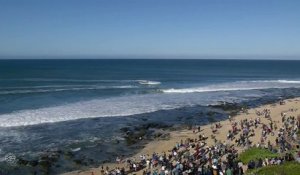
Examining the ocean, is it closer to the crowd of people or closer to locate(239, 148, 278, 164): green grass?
the crowd of people

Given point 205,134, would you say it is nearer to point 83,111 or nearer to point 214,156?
point 214,156

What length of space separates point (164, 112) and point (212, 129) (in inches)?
426

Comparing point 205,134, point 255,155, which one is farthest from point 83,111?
point 255,155

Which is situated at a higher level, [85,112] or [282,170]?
[282,170]

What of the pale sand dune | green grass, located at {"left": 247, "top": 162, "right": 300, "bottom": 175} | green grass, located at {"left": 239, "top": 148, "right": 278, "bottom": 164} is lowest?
the pale sand dune

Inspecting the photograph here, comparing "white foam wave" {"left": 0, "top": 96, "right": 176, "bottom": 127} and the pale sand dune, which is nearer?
the pale sand dune

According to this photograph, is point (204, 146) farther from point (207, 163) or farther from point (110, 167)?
point (110, 167)

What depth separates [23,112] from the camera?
45.6m

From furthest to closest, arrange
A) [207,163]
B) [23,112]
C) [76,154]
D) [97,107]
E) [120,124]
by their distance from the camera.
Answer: [97,107]
[23,112]
[120,124]
[76,154]
[207,163]

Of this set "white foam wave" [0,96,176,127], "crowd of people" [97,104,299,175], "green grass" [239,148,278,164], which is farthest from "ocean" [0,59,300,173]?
"green grass" [239,148,278,164]

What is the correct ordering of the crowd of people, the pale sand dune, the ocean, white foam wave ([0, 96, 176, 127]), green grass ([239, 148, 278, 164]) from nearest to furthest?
the crowd of people, green grass ([239, 148, 278, 164]), the pale sand dune, the ocean, white foam wave ([0, 96, 176, 127])

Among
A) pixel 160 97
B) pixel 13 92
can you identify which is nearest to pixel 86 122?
pixel 160 97

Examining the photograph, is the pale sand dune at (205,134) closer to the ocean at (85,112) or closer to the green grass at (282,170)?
the ocean at (85,112)

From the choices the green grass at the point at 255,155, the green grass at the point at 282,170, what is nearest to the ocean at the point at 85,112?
the green grass at the point at 255,155
